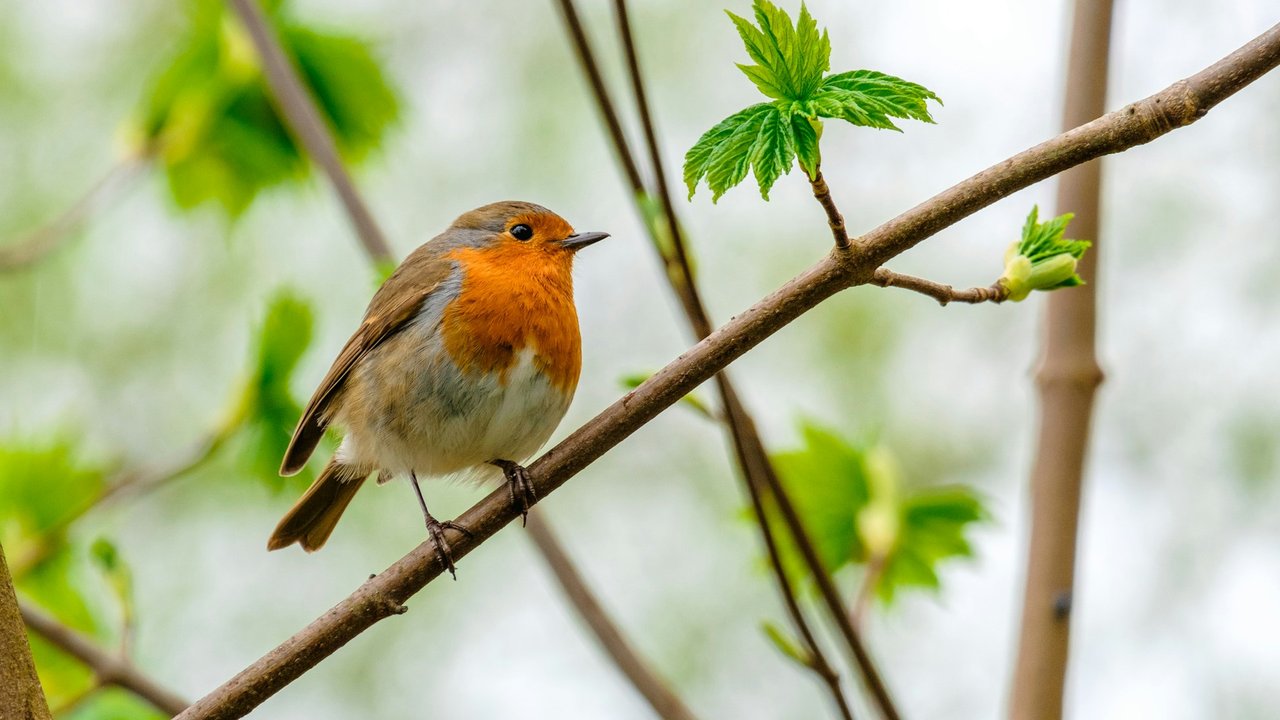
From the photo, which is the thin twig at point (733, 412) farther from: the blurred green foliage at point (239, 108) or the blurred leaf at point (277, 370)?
the blurred green foliage at point (239, 108)

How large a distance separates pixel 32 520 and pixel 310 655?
168cm

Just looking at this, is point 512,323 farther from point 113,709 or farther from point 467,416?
point 113,709

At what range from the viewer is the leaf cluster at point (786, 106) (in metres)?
1.81

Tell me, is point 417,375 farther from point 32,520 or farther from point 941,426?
point 941,426

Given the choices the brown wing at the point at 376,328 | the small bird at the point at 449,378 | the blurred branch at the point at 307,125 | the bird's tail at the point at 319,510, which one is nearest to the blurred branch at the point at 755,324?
the small bird at the point at 449,378

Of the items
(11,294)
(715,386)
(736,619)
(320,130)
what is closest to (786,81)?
(715,386)

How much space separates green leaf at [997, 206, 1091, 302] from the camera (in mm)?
2254

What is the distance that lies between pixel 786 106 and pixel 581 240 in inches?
99.1

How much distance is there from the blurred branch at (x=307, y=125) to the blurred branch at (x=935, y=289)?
1811mm

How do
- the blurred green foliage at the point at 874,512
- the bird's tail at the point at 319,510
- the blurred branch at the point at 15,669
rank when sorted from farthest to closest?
the bird's tail at the point at 319,510
the blurred green foliage at the point at 874,512
the blurred branch at the point at 15,669

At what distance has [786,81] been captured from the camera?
1871 millimetres

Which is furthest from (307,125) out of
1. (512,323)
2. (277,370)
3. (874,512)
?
(874,512)

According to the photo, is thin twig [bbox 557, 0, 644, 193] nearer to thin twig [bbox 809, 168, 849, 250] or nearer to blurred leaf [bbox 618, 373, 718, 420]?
blurred leaf [bbox 618, 373, 718, 420]

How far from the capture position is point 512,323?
12.5 ft
